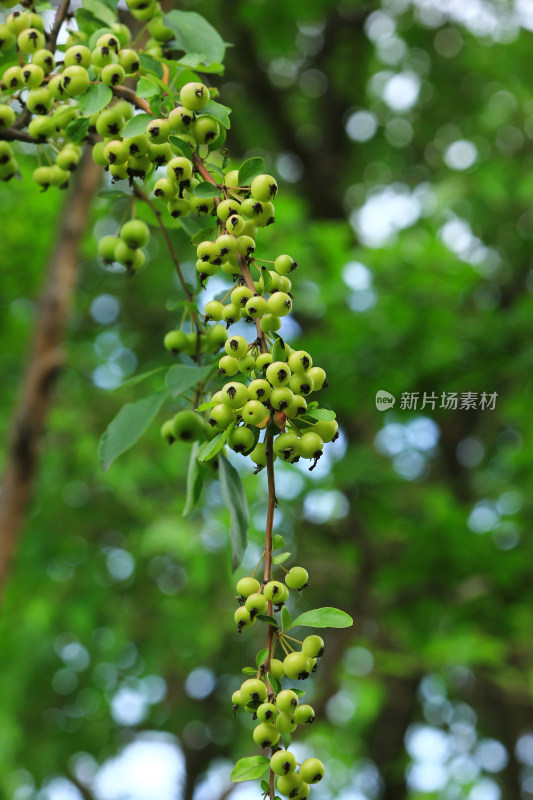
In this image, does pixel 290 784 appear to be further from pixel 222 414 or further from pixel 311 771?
pixel 222 414

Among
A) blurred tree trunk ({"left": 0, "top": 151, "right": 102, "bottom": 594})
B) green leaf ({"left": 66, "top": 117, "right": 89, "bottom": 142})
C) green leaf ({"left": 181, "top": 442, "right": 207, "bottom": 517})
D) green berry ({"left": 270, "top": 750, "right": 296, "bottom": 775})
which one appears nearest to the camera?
green berry ({"left": 270, "top": 750, "right": 296, "bottom": 775})

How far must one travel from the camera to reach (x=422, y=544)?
423 centimetres

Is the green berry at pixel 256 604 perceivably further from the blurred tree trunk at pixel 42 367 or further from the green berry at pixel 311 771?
the blurred tree trunk at pixel 42 367

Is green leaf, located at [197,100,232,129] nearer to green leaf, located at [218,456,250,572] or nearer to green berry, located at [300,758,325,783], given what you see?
green leaf, located at [218,456,250,572]

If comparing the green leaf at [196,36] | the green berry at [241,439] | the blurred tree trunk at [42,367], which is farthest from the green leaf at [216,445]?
the blurred tree trunk at [42,367]

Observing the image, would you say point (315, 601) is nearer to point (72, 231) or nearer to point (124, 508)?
point (124, 508)

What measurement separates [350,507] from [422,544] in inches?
18.9

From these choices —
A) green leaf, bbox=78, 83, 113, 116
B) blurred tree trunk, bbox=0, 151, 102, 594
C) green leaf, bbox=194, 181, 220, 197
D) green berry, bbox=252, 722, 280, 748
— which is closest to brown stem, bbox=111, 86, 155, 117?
green leaf, bbox=78, 83, 113, 116

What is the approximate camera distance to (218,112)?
0.72 m

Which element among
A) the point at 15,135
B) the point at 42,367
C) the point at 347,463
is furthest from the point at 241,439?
the point at 347,463

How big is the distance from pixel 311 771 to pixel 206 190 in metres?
0.50

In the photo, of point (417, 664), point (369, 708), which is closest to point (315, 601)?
point (417, 664)

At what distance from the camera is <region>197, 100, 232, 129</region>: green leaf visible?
2.35ft

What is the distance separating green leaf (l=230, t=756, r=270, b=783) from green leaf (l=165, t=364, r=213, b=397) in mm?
361
